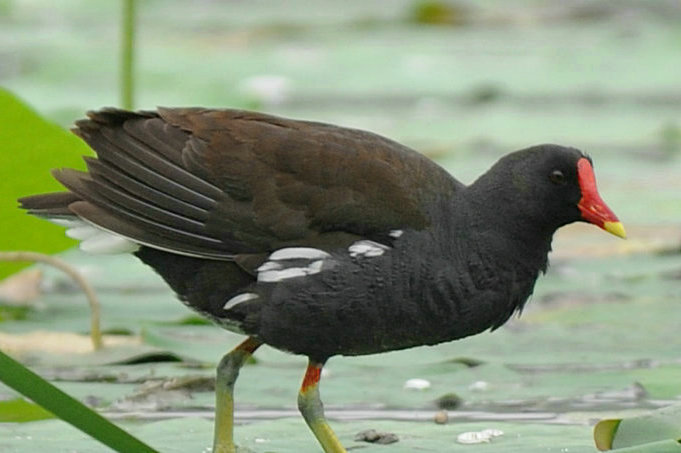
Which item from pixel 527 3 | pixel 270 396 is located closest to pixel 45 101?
pixel 270 396

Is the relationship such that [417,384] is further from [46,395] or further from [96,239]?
[46,395]

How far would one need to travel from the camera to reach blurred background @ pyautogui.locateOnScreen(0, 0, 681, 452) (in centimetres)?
420

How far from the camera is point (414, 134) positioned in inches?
290

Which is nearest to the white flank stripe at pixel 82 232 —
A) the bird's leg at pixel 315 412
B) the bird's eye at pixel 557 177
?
the bird's leg at pixel 315 412

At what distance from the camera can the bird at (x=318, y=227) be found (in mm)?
3490

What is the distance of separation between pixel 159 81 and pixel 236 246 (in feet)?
15.2

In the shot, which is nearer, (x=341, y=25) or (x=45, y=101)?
(x=45, y=101)

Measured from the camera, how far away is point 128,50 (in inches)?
206

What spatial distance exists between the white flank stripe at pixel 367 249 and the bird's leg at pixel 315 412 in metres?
0.25

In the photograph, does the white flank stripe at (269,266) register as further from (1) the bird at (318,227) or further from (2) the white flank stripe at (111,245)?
(2) the white flank stripe at (111,245)

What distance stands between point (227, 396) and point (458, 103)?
4.91 m

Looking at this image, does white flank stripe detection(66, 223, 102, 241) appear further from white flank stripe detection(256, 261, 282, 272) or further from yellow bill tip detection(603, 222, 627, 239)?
yellow bill tip detection(603, 222, 627, 239)

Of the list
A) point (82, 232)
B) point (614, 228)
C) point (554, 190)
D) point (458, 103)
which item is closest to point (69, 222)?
point (82, 232)

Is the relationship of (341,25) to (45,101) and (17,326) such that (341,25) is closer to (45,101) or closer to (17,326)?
(45,101)
